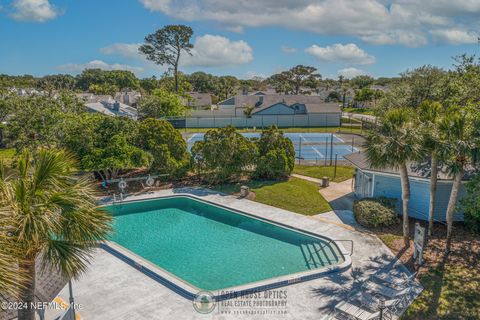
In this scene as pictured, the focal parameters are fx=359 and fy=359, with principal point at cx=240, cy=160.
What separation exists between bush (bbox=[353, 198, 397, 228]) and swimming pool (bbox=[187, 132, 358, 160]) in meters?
11.7

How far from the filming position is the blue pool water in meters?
13.7

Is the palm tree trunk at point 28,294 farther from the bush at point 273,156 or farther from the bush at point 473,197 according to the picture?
the bush at point 273,156

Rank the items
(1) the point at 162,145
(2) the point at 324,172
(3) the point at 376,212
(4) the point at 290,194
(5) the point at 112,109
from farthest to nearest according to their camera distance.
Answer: (5) the point at 112,109 → (2) the point at 324,172 → (1) the point at 162,145 → (4) the point at 290,194 → (3) the point at 376,212

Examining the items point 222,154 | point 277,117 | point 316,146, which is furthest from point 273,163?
point 277,117

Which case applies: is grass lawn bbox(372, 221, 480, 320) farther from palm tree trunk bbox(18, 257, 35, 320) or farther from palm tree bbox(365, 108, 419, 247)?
palm tree trunk bbox(18, 257, 35, 320)

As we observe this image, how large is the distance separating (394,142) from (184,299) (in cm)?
953

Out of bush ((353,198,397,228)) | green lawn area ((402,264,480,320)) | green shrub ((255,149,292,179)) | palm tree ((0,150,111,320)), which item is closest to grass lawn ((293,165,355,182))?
green shrub ((255,149,292,179))

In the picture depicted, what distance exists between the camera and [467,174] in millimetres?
16391

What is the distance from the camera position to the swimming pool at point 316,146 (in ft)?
109

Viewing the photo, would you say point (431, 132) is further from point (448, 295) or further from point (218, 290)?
point (218, 290)

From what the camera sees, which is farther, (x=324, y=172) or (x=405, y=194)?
(x=324, y=172)

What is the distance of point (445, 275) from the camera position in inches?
493

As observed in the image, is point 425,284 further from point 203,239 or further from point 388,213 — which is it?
point 203,239

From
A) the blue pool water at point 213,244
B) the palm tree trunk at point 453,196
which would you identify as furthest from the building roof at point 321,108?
the palm tree trunk at point 453,196
